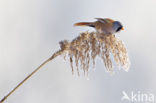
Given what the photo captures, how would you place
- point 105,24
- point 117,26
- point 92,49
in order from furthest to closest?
point 105,24, point 117,26, point 92,49

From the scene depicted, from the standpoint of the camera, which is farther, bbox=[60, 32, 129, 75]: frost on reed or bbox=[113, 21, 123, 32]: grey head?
bbox=[113, 21, 123, 32]: grey head

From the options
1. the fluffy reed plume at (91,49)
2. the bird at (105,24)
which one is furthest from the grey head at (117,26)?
the fluffy reed plume at (91,49)

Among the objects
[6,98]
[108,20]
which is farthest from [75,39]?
[108,20]

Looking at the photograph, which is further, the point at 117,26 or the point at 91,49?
the point at 117,26

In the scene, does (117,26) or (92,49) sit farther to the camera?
(117,26)

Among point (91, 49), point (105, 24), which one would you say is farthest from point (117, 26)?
point (91, 49)

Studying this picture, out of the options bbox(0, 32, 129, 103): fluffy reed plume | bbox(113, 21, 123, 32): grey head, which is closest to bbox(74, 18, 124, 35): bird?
bbox(113, 21, 123, 32): grey head

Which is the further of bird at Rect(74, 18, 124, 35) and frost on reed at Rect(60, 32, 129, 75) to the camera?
bird at Rect(74, 18, 124, 35)

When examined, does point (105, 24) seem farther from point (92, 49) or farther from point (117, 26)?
point (92, 49)

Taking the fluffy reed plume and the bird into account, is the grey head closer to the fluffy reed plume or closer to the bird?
the bird

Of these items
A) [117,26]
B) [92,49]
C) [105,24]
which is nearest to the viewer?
[92,49]

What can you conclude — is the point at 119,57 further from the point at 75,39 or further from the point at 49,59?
the point at 49,59
